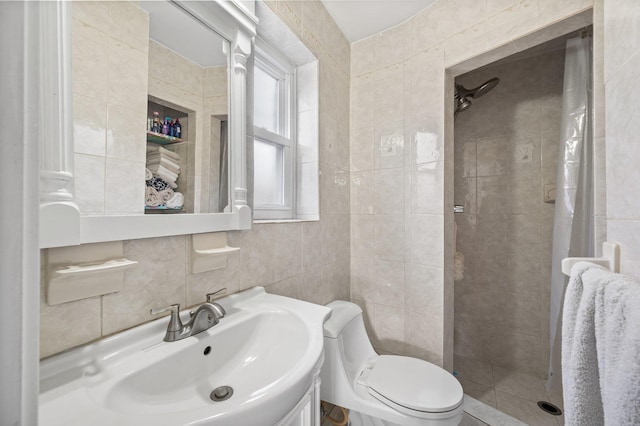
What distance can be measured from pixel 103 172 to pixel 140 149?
0.11 meters

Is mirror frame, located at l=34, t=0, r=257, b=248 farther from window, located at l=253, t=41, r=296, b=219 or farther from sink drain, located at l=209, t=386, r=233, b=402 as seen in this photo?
window, located at l=253, t=41, r=296, b=219

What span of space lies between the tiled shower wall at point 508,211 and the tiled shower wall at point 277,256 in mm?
1054

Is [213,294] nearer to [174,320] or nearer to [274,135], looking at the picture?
[174,320]

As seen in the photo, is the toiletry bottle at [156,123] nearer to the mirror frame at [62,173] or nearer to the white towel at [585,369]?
the mirror frame at [62,173]

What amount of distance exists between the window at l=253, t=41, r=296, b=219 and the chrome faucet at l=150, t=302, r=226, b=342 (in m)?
0.60

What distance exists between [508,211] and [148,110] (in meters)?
2.21

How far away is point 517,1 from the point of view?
1197 millimetres

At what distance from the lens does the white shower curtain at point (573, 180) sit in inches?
52.5

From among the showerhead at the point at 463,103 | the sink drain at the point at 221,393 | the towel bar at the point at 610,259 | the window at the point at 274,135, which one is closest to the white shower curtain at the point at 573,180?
the showerhead at the point at 463,103

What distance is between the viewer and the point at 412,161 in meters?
1.52

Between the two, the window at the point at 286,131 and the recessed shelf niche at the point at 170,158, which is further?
the window at the point at 286,131

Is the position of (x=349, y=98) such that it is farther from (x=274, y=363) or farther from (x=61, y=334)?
(x=61, y=334)

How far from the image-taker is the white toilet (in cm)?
103

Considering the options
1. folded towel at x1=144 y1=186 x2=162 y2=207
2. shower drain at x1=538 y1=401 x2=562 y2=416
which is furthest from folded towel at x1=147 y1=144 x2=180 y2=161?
shower drain at x1=538 y1=401 x2=562 y2=416
